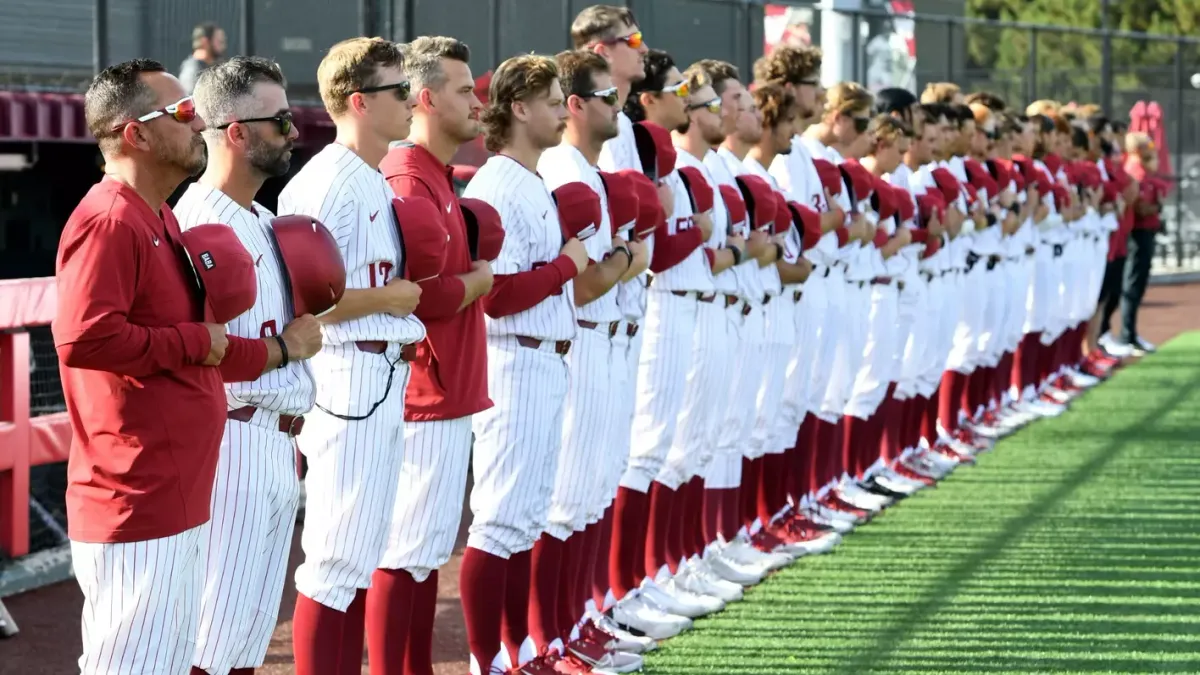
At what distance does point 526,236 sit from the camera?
17.7 ft

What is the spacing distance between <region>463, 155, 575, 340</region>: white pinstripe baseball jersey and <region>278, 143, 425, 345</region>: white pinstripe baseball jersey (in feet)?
2.47

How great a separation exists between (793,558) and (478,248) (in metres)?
3.17

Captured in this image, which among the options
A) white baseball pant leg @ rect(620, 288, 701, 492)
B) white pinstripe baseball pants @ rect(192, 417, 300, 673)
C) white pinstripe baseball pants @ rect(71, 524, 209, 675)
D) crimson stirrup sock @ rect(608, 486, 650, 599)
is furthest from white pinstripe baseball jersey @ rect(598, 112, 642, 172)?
white pinstripe baseball pants @ rect(71, 524, 209, 675)

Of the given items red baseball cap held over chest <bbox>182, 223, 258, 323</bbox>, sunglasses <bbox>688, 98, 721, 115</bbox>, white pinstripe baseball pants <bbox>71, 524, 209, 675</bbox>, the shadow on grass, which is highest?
sunglasses <bbox>688, 98, 721, 115</bbox>

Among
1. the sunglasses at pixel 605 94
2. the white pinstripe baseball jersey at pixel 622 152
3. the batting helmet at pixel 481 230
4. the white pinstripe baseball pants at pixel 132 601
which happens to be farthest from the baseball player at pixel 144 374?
the white pinstripe baseball jersey at pixel 622 152

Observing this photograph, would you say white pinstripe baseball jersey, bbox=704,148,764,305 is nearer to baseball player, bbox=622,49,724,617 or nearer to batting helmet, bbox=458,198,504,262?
baseball player, bbox=622,49,724,617

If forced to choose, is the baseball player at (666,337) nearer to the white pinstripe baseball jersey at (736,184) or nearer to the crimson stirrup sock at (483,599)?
the white pinstripe baseball jersey at (736,184)

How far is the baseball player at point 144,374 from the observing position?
11.7 ft

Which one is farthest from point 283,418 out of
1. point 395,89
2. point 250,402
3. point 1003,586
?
point 1003,586

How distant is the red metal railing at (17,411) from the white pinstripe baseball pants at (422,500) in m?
2.65

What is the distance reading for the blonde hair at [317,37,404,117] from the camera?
4652mm

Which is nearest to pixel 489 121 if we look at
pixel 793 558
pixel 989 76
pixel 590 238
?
pixel 590 238

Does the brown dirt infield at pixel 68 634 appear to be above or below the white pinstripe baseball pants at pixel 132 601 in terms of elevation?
below

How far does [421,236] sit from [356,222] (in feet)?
0.55
